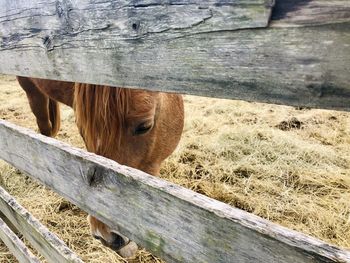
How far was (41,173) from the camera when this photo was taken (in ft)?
3.78

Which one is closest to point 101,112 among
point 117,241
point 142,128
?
point 142,128

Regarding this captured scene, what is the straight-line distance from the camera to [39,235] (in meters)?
1.49

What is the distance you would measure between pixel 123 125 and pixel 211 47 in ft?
3.46

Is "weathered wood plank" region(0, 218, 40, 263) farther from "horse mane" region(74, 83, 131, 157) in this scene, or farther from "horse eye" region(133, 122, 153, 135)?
Answer: "horse eye" region(133, 122, 153, 135)

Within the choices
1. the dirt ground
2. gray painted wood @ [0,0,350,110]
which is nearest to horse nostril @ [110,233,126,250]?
the dirt ground

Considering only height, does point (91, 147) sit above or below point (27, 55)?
below

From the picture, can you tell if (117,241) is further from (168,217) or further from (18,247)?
(168,217)

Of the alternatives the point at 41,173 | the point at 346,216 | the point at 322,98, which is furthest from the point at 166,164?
the point at 322,98

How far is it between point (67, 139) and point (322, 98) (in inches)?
164

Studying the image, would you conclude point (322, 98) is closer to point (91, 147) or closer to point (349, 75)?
point (349, 75)

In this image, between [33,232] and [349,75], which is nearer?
[349,75]

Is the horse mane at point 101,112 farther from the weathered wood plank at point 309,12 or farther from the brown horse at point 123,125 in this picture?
the weathered wood plank at point 309,12

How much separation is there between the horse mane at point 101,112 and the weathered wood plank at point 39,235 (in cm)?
42

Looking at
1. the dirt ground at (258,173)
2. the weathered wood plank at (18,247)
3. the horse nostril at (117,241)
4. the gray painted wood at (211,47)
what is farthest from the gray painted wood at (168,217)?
the dirt ground at (258,173)
